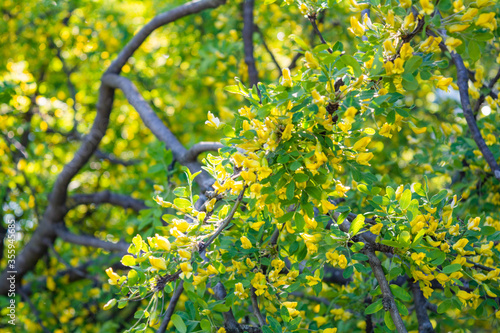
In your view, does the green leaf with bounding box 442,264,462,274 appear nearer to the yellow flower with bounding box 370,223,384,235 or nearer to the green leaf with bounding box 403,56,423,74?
the yellow flower with bounding box 370,223,384,235

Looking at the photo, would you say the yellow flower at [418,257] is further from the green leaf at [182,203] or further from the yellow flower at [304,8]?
the yellow flower at [304,8]

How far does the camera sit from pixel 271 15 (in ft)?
11.2

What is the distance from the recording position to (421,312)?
5.86ft

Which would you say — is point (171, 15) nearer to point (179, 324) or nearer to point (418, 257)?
point (179, 324)

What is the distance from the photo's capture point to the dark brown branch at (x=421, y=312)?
66.3 inches

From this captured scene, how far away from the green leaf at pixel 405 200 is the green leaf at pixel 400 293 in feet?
0.89

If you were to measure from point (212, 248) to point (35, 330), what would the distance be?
2513mm

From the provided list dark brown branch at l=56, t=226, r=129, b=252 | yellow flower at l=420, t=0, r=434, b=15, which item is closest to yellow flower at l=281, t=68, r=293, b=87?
yellow flower at l=420, t=0, r=434, b=15

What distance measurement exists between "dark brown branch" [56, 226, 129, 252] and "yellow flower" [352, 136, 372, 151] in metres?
1.73

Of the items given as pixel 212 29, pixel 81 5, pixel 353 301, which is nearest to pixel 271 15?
pixel 212 29

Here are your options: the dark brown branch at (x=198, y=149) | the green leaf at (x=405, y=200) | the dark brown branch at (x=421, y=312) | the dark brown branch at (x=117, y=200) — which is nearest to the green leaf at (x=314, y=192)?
the green leaf at (x=405, y=200)

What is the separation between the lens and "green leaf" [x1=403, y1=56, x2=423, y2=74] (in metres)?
1.07

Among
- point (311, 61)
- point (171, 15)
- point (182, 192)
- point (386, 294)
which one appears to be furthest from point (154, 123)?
point (386, 294)

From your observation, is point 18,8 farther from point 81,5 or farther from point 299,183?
point 299,183
